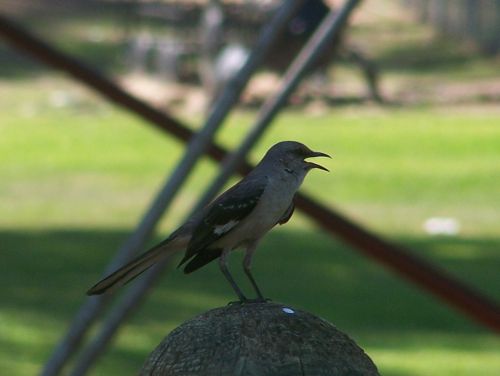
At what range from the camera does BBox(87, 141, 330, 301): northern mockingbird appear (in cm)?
458

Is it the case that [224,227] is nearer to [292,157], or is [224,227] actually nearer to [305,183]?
[292,157]

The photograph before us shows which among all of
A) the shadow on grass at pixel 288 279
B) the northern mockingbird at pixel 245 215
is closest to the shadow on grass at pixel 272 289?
the shadow on grass at pixel 288 279

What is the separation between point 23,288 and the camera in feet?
48.0

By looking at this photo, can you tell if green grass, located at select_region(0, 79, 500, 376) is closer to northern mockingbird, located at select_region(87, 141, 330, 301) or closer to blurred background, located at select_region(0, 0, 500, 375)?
blurred background, located at select_region(0, 0, 500, 375)

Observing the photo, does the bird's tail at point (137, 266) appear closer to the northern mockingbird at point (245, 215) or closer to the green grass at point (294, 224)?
the northern mockingbird at point (245, 215)

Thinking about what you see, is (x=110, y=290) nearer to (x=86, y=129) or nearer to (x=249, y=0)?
(x=86, y=129)

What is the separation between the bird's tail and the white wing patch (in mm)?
110

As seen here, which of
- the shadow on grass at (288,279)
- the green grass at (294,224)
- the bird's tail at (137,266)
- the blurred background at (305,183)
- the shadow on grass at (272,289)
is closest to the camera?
the bird's tail at (137,266)

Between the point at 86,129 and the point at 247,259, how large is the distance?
24705mm

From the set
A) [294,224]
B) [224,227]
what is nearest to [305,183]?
[294,224]

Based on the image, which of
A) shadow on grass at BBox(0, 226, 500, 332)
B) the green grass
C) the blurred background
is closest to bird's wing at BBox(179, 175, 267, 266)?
the blurred background

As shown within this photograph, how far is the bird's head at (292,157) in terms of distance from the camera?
14.9 ft

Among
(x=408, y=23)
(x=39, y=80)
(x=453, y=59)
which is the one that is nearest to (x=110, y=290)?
(x=39, y=80)

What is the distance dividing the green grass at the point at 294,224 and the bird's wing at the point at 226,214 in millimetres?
6782
